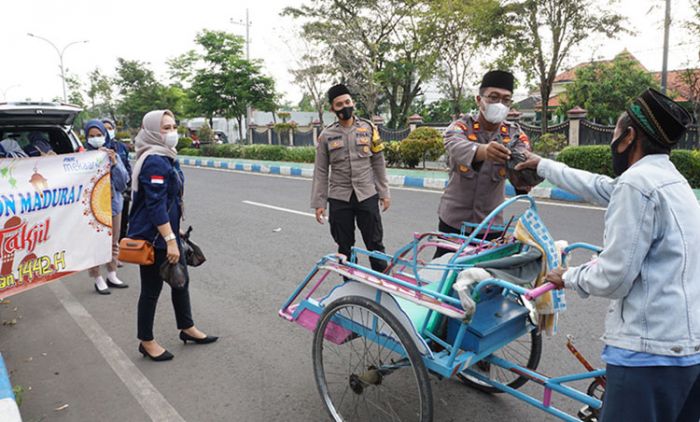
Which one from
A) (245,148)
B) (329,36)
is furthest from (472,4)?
(245,148)

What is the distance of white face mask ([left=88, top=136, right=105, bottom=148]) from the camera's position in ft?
16.6

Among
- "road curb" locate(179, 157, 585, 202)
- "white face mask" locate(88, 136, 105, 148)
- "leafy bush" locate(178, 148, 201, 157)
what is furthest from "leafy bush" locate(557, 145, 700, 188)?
"leafy bush" locate(178, 148, 201, 157)

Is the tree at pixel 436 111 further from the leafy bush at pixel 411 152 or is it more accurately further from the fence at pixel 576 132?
the leafy bush at pixel 411 152

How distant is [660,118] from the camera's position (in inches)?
58.3

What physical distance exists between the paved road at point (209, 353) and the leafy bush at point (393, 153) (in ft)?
28.0

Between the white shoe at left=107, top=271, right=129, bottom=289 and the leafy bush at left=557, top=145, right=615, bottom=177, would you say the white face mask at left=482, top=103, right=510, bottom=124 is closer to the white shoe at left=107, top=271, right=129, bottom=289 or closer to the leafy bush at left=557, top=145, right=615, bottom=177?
the white shoe at left=107, top=271, right=129, bottom=289

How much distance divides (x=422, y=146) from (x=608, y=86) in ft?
57.1

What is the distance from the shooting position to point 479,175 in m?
3.02

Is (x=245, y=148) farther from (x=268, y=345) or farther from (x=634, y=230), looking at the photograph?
(x=634, y=230)

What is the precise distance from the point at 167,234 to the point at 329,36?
23190 mm

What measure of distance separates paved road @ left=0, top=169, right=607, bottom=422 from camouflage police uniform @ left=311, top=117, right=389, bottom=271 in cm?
86

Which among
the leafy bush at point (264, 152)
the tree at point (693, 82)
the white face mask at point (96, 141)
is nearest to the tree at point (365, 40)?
the leafy bush at point (264, 152)

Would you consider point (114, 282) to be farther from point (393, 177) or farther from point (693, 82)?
point (693, 82)

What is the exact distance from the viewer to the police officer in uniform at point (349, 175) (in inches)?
148
